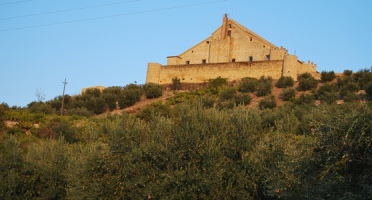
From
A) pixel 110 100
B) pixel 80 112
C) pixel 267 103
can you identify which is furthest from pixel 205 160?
pixel 110 100

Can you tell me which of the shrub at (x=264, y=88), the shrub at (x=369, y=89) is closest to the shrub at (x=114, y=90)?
the shrub at (x=264, y=88)

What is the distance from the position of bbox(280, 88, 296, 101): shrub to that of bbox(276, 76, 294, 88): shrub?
2.80 meters

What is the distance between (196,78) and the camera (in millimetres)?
55094

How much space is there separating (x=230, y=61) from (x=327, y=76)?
11.7 meters

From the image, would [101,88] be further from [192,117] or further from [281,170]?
[281,170]

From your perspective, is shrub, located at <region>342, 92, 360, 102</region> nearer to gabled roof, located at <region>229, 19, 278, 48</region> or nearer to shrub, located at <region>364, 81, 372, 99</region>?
shrub, located at <region>364, 81, 372, 99</region>

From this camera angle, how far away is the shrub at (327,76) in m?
48.0

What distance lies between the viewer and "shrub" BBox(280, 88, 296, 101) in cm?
4350

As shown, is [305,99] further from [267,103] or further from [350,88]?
[350,88]

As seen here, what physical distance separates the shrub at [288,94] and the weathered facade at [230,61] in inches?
205

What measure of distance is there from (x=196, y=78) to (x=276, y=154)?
38942mm

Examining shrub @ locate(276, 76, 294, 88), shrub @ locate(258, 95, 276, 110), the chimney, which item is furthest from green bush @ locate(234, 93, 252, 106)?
the chimney

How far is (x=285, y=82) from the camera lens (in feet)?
155

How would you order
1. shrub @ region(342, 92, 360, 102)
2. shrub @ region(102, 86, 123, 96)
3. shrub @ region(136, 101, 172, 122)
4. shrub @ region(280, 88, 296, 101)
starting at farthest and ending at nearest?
shrub @ region(102, 86, 123, 96), shrub @ region(280, 88, 296, 101), shrub @ region(342, 92, 360, 102), shrub @ region(136, 101, 172, 122)
